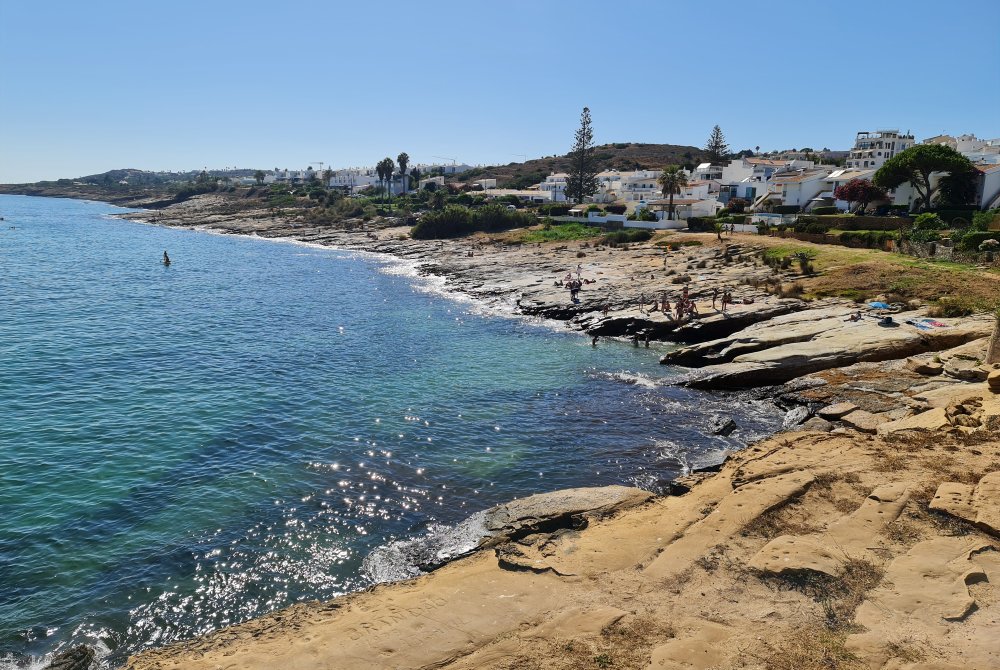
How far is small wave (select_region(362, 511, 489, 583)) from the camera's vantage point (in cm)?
1434

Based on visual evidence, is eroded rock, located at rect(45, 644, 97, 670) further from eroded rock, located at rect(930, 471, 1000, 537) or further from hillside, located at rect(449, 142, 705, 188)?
hillside, located at rect(449, 142, 705, 188)

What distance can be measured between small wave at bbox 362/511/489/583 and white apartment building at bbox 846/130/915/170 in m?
109

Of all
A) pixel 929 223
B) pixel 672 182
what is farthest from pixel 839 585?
pixel 672 182

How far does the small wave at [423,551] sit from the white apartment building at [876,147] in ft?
358

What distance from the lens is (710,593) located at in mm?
11320

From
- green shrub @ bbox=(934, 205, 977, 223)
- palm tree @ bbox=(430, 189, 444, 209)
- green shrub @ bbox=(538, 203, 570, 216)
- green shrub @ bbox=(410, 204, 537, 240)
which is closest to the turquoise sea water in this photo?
green shrub @ bbox=(934, 205, 977, 223)

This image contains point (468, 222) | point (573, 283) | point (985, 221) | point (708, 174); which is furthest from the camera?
point (708, 174)

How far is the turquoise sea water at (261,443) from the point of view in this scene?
14094mm

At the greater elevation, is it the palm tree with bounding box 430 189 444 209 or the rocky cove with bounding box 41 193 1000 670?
the palm tree with bounding box 430 189 444 209

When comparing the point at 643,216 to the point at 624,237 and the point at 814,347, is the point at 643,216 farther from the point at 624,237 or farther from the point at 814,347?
the point at 814,347

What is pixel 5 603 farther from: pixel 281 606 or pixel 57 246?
pixel 57 246

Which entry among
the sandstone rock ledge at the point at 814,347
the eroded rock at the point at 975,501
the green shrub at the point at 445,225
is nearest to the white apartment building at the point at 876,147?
the green shrub at the point at 445,225

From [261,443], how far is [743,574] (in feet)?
55.7

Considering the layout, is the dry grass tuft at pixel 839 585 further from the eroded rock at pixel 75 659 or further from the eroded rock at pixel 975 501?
the eroded rock at pixel 75 659
